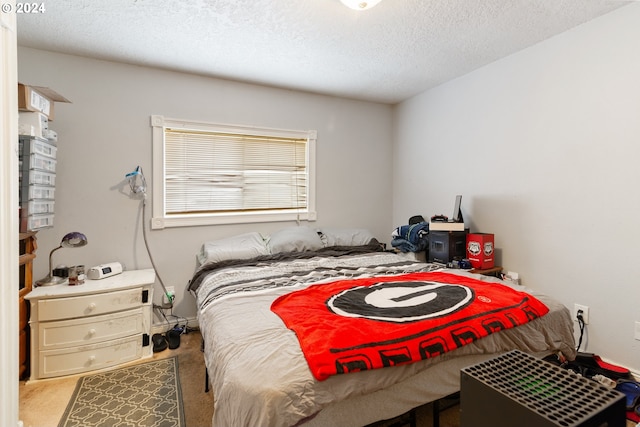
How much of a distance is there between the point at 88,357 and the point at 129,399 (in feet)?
1.95

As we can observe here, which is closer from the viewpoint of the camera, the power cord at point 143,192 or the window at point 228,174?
the power cord at point 143,192

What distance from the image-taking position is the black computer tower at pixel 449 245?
2.87 meters

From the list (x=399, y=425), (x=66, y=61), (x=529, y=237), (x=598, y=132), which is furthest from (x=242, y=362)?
(x=66, y=61)

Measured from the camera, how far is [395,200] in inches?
165

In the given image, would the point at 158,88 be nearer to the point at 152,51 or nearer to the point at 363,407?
the point at 152,51

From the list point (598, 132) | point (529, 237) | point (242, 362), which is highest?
point (598, 132)

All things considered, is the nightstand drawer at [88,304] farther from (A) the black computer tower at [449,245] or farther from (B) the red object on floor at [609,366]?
(B) the red object on floor at [609,366]

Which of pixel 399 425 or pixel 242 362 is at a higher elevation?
pixel 242 362

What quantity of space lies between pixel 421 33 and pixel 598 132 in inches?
56.6

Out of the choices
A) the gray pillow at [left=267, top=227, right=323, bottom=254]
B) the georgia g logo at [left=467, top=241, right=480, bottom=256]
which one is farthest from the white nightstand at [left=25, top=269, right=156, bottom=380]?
the georgia g logo at [left=467, top=241, right=480, bottom=256]

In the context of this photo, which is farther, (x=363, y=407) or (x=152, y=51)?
(x=152, y=51)

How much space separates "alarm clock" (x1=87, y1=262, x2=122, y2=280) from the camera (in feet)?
8.27

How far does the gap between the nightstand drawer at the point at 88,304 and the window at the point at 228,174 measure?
752mm

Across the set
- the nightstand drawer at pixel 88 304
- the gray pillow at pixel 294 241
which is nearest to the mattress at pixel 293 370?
the nightstand drawer at pixel 88 304
